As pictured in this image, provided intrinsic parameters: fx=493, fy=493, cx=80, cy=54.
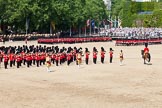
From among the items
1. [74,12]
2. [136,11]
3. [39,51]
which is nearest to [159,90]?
[39,51]

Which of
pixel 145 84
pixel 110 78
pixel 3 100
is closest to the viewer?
pixel 3 100

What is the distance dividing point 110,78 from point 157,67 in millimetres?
7737

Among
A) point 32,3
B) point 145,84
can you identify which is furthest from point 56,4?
point 145,84

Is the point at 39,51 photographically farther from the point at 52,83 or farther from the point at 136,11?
the point at 136,11

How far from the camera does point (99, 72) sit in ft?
112

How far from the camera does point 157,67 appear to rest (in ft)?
123

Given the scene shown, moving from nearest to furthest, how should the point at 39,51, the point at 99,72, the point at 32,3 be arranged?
the point at 99,72 < the point at 39,51 < the point at 32,3

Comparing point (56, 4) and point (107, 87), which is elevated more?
point (56, 4)

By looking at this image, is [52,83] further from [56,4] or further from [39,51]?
[56,4]

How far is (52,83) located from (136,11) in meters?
126

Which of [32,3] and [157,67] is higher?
[32,3]

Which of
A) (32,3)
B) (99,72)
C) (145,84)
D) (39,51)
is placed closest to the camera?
(145,84)

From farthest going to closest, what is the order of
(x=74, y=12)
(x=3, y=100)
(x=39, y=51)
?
(x=74, y=12) → (x=39, y=51) → (x=3, y=100)

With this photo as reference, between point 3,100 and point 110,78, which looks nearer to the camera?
point 3,100
